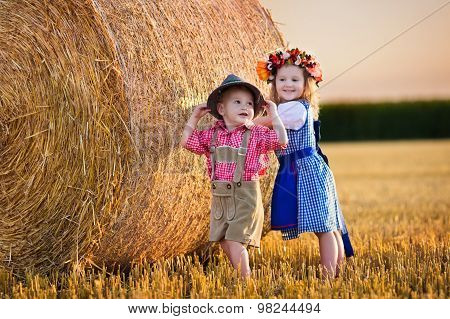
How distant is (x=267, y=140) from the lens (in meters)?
5.52

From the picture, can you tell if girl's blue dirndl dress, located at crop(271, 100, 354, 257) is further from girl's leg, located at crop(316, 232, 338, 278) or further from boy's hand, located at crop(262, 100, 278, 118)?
boy's hand, located at crop(262, 100, 278, 118)

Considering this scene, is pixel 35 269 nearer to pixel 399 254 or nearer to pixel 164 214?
pixel 164 214

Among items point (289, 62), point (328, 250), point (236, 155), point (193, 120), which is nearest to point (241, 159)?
point (236, 155)

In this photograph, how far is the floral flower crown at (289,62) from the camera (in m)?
5.81

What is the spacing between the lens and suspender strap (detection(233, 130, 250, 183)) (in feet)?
18.0

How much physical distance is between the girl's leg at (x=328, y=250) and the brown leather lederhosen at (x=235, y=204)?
538 millimetres

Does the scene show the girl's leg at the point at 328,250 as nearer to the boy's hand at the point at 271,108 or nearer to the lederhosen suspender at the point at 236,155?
the lederhosen suspender at the point at 236,155

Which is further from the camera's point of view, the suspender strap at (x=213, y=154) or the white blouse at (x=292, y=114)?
the white blouse at (x=292, y=114)

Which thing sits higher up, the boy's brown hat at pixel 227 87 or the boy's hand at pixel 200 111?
the boy's brown hat at pixel 227 87

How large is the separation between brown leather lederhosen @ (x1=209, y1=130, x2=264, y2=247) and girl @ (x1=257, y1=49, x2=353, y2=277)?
297 millimetres

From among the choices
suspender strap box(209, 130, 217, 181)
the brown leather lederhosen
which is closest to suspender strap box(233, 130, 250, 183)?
the brown leather lederhosen

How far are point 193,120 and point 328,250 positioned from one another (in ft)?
4.43

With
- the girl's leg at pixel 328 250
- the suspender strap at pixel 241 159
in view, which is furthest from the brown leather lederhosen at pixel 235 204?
the girl's leg at pixel 328 250

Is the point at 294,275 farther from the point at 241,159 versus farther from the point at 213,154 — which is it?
the point at 213,154
